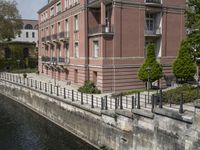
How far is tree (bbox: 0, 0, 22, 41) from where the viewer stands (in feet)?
208

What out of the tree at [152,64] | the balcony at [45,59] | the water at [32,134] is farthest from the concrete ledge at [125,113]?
the balcony at [45,59]

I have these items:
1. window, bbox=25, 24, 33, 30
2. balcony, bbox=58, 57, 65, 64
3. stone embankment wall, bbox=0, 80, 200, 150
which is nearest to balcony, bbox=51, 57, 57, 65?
balcony, bbox=58, 57, 65, 64

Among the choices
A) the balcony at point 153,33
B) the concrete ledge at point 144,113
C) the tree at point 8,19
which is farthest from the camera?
the tree at point 8,19

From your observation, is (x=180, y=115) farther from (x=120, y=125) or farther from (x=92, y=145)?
(x=92, y=145)

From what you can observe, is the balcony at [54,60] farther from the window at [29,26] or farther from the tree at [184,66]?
the window at [29,26]

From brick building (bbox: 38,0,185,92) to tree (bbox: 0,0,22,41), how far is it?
83.7 feet

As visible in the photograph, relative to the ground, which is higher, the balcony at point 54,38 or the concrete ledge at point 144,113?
the balcony at point 54,38

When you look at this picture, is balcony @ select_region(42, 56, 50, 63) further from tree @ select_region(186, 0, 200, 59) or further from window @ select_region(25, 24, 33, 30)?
window @ select_region(25, 24, 33, 30)

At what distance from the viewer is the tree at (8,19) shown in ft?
208

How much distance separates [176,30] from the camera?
36.5 meters

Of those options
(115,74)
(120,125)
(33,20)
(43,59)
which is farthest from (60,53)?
(33,20)

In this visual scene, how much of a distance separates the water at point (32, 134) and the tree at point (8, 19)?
31.3m

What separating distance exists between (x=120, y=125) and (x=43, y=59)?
1409 inches

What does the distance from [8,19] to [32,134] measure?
1665 inches
